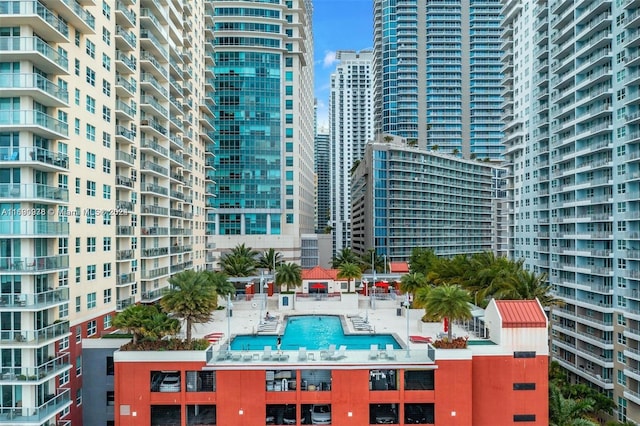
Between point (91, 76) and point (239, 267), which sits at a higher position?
point (91, 76)

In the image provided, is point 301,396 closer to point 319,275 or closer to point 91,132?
point 91,132

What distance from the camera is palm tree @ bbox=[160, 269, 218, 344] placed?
36.3 m

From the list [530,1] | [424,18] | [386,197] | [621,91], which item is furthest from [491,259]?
[424,18]

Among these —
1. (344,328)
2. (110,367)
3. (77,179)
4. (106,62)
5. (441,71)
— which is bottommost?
(110,367)

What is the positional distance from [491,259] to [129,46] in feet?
151

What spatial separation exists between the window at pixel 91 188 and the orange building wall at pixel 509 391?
3376 centimetres

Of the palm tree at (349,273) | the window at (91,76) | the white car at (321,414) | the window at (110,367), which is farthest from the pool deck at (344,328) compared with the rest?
the window at (91,76)

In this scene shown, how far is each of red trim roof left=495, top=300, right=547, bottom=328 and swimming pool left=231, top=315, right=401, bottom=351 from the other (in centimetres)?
975

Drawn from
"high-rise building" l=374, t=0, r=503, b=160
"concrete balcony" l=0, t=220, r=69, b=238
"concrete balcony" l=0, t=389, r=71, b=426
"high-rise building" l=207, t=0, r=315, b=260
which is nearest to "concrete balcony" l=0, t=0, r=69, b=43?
"concrete balcony" l=0, t=220, r=69, b=238

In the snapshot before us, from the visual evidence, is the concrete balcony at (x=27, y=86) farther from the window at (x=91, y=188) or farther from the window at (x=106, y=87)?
the window at (x=106, y=87)

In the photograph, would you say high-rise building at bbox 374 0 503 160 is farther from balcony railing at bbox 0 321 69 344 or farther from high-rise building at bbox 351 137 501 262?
balcony railing at bbox 0 321 69 344

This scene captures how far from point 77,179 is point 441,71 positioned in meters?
121

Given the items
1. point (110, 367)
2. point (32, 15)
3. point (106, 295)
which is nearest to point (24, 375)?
point (110, 367)

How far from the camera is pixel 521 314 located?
3628cm
